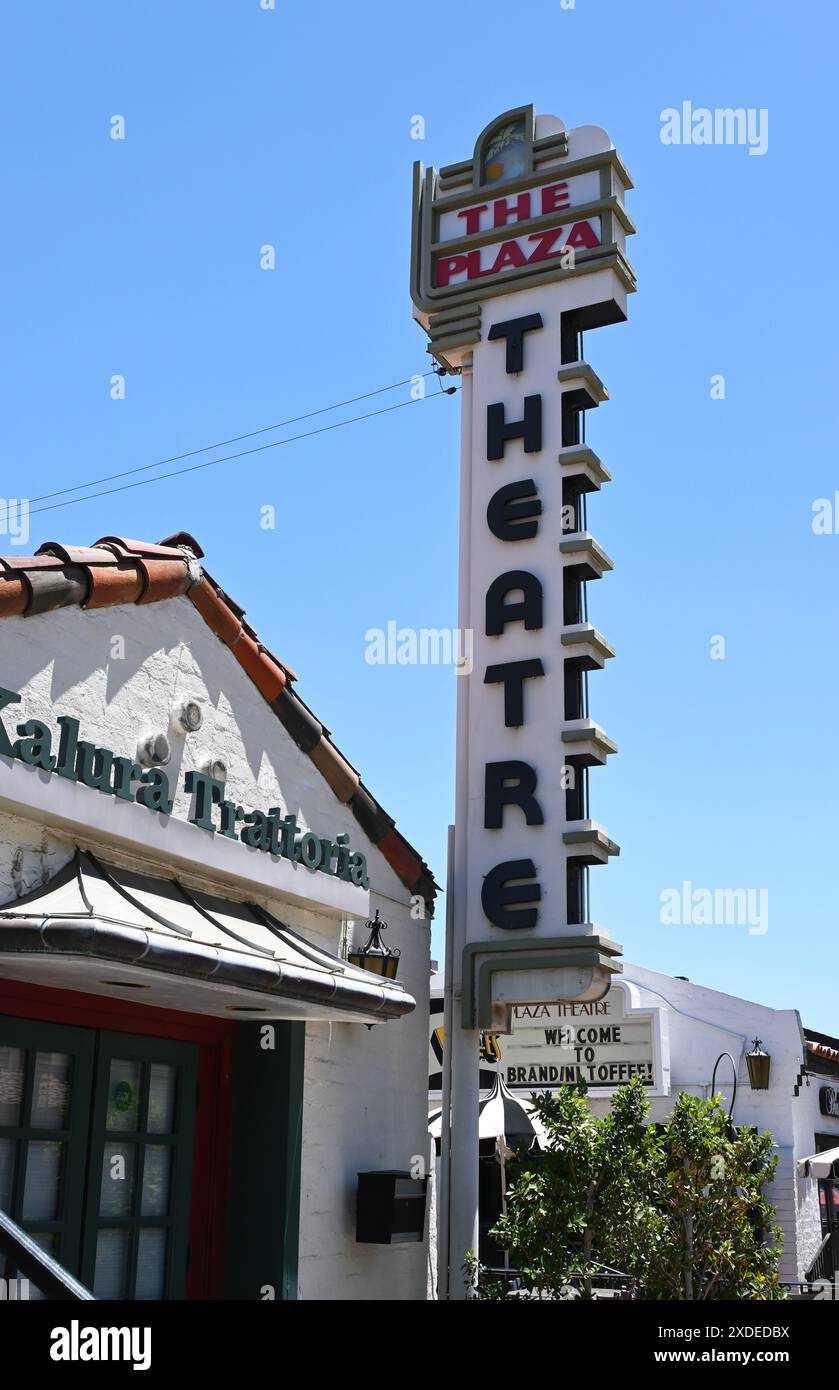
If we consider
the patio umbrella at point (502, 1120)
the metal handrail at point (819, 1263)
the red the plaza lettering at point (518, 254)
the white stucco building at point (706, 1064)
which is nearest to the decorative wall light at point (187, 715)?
the red the plaza lettering at point (518, 254)

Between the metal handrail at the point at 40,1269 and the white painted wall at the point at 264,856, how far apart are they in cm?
376

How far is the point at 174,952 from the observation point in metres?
6.82

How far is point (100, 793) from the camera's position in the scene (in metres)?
7.57

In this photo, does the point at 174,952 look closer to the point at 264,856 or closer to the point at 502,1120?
the point at 264,856

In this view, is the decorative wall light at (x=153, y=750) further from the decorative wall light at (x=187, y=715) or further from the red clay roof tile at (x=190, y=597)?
the red clay roof tile at (x=190, y=597)

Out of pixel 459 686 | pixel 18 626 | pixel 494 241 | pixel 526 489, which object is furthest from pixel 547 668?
pixel 18 626

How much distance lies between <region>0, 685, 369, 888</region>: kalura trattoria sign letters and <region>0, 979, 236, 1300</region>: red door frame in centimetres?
124

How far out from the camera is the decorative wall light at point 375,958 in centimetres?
990

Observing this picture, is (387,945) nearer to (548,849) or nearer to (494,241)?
(548,849)

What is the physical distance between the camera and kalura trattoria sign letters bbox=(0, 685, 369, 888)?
A: 716cm

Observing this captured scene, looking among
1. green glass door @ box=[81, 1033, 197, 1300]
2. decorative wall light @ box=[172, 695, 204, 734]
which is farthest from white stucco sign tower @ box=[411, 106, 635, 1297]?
decorative wall light @ box=[172, 695, 204, 734]

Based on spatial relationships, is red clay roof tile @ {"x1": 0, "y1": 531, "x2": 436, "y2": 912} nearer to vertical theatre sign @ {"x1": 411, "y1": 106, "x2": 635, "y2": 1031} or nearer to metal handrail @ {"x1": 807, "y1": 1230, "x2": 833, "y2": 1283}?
vertical theatre sign @ {"x1": 411, "y1": 106, "x2": 635, "y2": 1031}

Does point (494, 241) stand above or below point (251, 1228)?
above

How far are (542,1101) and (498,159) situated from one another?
880cm
